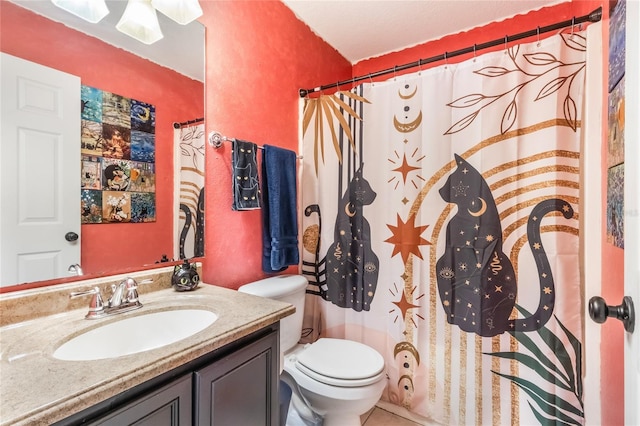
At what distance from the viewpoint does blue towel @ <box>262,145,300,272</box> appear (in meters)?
1.58

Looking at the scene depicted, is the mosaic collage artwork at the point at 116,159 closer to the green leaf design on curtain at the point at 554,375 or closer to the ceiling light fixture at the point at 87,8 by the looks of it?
the ceiling light fixture at the point at 87,8

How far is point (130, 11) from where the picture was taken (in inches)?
41.6

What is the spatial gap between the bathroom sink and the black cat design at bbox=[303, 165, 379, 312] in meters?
0.94

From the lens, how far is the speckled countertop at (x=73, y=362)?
1.66 feet

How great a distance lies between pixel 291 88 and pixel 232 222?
0.96 meters

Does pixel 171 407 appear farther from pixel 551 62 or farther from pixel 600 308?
pixel 551 62

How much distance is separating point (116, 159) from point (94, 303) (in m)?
0.50

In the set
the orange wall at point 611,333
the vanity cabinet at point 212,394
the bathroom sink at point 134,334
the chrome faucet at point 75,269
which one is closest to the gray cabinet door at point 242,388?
the vanity cabinet at point 212,394

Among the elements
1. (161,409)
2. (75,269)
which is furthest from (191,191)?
(161,409)

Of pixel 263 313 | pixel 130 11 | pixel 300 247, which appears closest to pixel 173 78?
pixel 130 11

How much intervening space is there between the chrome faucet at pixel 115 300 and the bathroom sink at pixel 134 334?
0.18ft

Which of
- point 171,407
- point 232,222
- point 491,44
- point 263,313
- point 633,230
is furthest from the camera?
point 232,222

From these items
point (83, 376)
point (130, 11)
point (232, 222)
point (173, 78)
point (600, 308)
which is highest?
point (130, 11)

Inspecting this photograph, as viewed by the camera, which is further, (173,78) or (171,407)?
(173,78)
